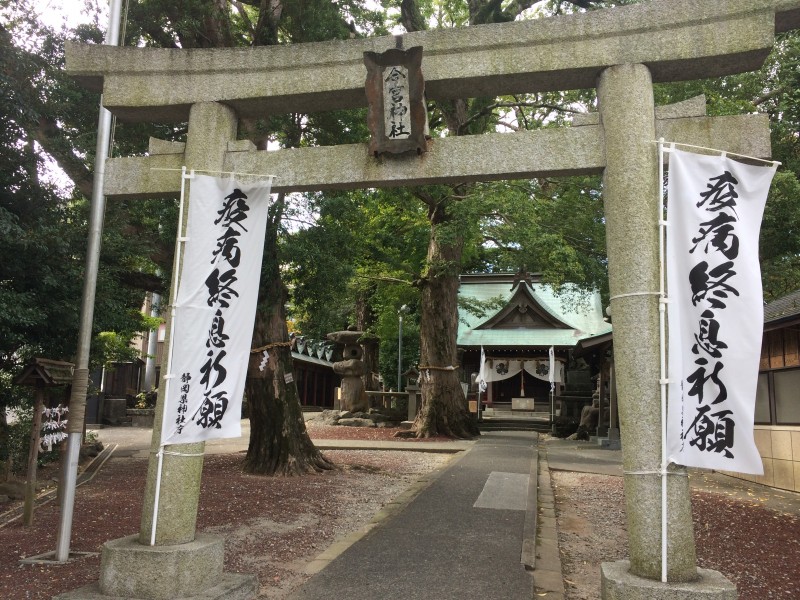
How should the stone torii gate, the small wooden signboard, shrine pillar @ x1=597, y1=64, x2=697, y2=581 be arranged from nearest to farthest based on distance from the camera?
shrine pillar @ x1=597, y1=64, x2=697, y2=581 < the stone torii gate < the small wooden signboard

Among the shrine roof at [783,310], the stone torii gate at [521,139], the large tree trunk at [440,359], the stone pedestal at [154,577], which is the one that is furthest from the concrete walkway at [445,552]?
the large tree trunk at [440,359]

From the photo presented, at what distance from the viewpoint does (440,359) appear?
60.4 feet

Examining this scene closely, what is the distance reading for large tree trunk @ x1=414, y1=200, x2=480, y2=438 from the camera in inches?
723

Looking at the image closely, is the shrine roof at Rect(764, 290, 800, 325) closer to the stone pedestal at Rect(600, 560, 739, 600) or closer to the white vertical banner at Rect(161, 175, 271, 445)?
the stone pedestal at Rect(600, 560, 739, 600)

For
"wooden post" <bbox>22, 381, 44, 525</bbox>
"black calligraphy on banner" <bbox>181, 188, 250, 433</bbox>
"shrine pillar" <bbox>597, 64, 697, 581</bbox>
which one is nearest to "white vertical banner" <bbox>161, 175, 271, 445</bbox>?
"black calligraphy on banner" <bbox>181, 188, 250, 433</bbox>

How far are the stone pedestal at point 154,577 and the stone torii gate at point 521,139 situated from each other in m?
0.01

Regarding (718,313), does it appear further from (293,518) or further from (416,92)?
(293,518)

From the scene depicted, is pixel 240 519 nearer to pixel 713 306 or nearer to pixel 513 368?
pixel 713 306

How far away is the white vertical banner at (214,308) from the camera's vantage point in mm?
4797

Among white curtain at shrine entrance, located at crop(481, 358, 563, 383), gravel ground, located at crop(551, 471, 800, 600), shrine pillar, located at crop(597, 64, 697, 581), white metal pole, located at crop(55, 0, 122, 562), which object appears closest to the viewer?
shrine pillar, located at crop(597, 64, 697, 581)

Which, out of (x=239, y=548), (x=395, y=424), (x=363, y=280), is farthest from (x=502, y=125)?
(x=239, y=548)

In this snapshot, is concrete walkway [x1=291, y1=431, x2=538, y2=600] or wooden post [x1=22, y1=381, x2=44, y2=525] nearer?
concrete walkway [x1=291, y1=431, x2=538, y2=600]

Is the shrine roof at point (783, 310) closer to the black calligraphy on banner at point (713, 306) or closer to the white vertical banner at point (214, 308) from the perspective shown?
the black calligraphy on banner at point (713, 306)

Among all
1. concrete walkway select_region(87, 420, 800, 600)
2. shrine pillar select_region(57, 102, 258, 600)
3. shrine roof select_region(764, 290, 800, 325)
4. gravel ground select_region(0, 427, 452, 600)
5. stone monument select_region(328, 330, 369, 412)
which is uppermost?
shrine roof select_region(764, 290, 800, 325)
